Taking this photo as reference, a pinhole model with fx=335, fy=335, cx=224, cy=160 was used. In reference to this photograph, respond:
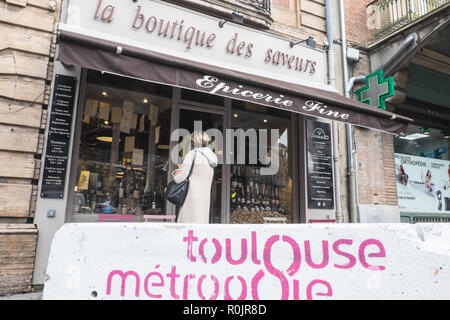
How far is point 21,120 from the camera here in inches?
181

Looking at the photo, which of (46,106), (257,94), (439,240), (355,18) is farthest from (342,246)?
(355,18)

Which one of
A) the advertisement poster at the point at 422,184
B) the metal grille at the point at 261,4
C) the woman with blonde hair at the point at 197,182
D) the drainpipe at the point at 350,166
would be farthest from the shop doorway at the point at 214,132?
the advertisement poster at the point at 422,184

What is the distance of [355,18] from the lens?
27.9 ft

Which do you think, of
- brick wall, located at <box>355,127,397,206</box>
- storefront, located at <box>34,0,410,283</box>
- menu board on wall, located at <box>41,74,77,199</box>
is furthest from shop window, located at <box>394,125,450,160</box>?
menu board on wall, located at <box>41,74,77,199</box>

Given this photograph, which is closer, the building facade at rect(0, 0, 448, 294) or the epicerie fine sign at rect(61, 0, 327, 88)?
the building facade at rect(0, 0, 448, 294)

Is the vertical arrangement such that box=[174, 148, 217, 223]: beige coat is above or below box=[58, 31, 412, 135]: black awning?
below

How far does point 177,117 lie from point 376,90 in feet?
14.8

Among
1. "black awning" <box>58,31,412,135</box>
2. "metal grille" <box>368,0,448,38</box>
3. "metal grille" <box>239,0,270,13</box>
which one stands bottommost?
"black awning" <box>58,31,412,135</box>

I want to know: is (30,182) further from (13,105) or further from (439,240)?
(439,240)

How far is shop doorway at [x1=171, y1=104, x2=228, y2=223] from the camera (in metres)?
6.45

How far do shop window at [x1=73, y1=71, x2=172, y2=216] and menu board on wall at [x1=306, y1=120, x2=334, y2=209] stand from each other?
120 inches

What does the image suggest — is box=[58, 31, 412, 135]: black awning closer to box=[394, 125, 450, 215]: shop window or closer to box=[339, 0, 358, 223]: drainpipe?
box=[339, 0, 358, 223]: drainpipe

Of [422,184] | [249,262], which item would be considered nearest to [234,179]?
[249,262]

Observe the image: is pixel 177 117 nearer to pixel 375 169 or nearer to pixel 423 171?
pixel 375 169
